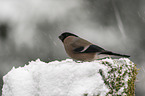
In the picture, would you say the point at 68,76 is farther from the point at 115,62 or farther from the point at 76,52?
the point at 115,62

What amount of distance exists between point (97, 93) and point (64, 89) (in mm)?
687

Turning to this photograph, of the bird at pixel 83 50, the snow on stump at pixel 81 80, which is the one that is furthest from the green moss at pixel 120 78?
the bird at pixel 83 50

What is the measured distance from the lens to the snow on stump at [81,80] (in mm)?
3814

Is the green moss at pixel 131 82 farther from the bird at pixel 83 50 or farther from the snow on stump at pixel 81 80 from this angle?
the bird at pixel 83 50

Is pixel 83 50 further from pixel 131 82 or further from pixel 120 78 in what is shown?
pixel 131 82

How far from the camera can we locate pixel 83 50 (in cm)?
434

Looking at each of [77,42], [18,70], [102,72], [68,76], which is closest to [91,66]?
[102,72]

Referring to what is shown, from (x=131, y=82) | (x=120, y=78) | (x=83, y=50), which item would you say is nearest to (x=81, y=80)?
(x=83, y=50)

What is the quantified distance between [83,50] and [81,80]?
0.75 metres

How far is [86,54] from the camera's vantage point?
4.34m

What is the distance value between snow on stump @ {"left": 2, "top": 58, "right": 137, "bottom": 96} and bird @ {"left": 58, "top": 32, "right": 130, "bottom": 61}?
0.16m

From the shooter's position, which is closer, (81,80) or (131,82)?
(81,80)

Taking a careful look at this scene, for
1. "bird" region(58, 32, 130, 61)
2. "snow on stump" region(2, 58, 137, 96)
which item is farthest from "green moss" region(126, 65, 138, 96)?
"bird" region(58, 32, 130, 61)

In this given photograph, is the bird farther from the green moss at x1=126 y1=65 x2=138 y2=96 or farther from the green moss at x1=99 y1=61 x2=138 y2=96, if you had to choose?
the green moss at x1=126 y1=65 x2=138 y2=96
